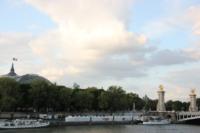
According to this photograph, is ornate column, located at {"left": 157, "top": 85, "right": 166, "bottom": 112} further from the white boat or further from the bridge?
the white boat

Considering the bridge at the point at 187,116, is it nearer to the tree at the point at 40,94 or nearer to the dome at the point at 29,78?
the tree at the point at 40,94

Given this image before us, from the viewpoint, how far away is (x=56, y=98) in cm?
11269

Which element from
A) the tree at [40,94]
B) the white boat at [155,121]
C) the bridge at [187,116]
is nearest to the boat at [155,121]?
the white boat at [155,121]

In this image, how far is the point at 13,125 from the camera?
88250mm

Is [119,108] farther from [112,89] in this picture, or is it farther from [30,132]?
[30,132]

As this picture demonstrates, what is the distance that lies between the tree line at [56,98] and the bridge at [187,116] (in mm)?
15843

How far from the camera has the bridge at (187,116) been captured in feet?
381

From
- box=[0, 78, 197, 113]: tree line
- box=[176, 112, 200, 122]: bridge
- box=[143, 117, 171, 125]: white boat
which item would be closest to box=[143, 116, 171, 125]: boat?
box=[143, 117, 171, 125]: white boat

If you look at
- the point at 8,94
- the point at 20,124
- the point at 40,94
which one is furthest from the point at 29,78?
the point at 20,124

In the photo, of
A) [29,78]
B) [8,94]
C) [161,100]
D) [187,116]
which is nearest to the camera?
[8,94]

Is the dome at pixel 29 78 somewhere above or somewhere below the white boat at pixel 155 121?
above

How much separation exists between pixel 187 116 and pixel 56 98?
3684 cm

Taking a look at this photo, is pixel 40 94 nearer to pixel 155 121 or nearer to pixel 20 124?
pixel 20 124

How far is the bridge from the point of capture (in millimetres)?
116250
